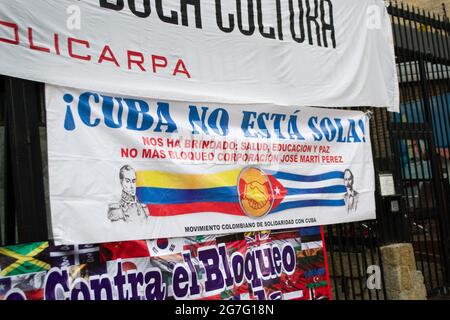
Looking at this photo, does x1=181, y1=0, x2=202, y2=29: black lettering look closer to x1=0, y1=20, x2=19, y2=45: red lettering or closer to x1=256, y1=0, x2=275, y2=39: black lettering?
x1=256, y1=0, x2=275, y2=39: black lettering

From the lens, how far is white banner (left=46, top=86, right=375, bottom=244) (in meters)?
3.26

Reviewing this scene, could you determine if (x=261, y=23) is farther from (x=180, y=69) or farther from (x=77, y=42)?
(x=77, y=42)

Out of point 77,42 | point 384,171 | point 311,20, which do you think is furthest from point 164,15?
point 384,171

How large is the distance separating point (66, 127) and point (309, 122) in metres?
2.41

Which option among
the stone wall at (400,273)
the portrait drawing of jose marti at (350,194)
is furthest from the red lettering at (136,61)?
the stone wall at (400,273)

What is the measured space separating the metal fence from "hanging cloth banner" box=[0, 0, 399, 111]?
0.34 m

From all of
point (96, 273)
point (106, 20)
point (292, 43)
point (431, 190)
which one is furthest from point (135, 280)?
point (431, 190)

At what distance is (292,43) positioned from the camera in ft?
15.3

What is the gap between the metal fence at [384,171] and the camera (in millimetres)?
3221

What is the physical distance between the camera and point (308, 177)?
14.8ft

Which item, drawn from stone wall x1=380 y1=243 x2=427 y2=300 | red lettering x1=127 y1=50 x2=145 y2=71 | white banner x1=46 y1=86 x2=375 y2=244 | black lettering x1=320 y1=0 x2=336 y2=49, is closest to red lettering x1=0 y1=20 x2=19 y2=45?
white banner x1=46 y1=86 x2=375 y2=244

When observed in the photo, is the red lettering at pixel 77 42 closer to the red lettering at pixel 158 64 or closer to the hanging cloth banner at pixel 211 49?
the hanging cloth banner at pixel 211 49

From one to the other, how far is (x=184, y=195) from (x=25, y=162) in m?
1.22

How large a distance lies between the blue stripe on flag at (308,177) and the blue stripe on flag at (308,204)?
0.22 m
